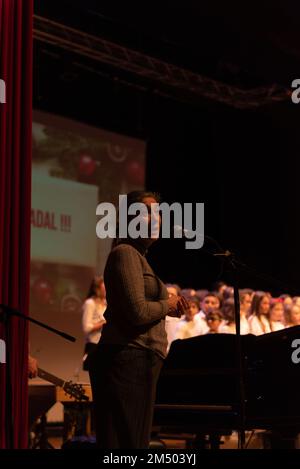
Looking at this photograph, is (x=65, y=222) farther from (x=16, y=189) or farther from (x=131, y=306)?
(x=131, y=306)

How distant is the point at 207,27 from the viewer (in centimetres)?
878

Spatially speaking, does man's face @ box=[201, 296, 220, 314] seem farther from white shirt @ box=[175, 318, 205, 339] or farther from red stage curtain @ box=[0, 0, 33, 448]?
red stage curtain @ box=[0, 0, 33, 448]

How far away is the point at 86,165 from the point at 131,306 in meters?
7.96

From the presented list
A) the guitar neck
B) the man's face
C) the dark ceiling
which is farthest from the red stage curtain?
the man's face

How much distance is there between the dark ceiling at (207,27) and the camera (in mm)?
8180

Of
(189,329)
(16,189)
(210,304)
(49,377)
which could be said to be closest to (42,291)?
(189,329)

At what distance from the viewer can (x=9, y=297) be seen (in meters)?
4.35

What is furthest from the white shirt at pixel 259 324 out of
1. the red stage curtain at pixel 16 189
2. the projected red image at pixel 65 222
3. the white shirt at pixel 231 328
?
the red stage curtain at pixel 16 189

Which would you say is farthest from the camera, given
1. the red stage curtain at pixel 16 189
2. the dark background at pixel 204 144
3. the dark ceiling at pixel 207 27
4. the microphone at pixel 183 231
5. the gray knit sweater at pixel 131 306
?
the dark background at pixel 204 144

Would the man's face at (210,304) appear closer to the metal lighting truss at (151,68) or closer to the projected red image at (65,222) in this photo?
the projected red image at (65,222)

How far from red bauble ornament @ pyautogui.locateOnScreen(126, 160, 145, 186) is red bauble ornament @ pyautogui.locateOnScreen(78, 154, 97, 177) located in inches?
25.4

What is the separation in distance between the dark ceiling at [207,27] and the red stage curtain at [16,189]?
148 inches

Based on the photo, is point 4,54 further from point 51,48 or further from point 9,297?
point 51,48
